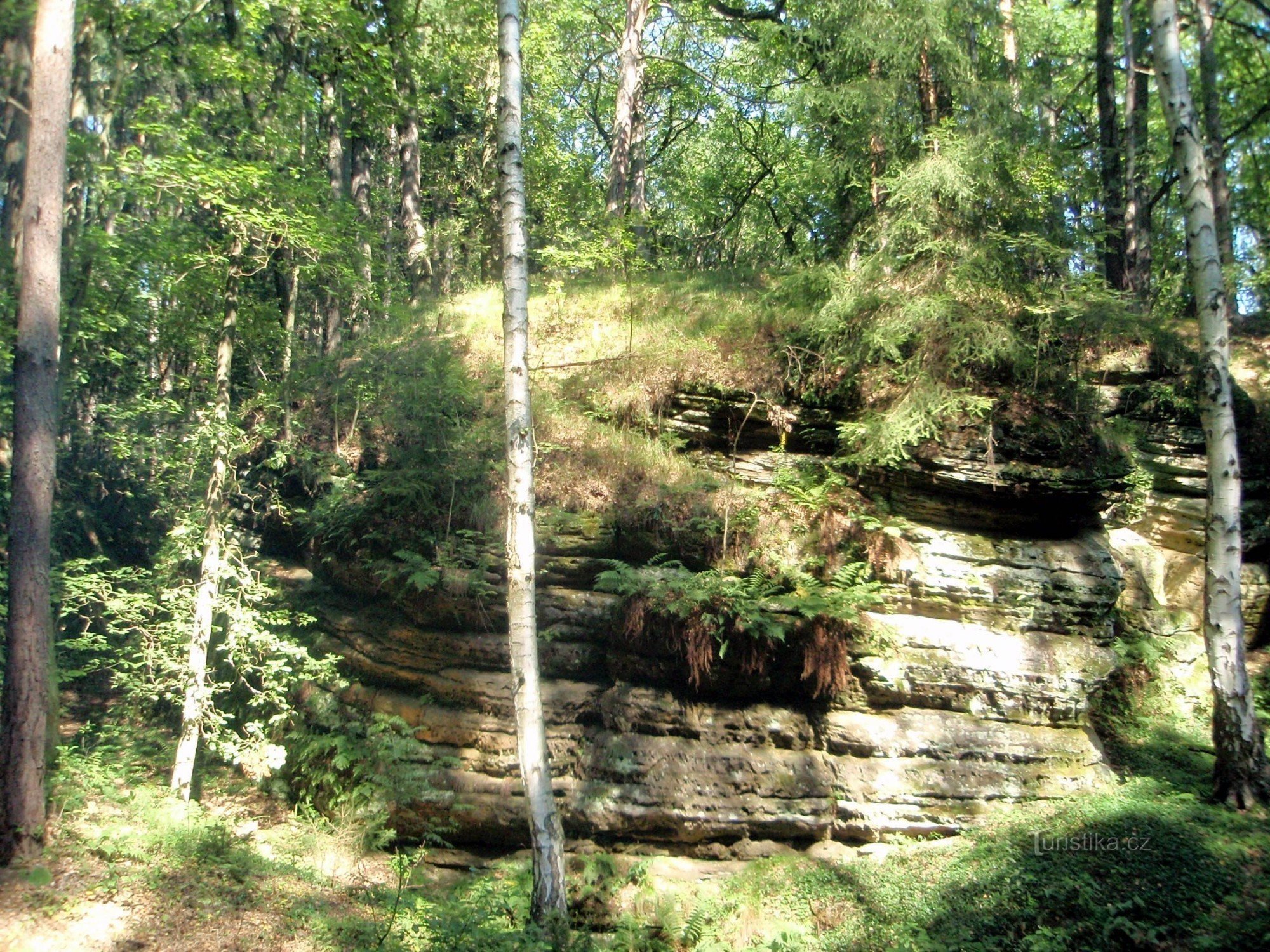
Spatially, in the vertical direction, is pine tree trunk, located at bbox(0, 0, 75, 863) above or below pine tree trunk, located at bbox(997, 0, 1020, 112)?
below

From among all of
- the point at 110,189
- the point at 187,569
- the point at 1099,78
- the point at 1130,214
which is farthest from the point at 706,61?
the point at 187,569

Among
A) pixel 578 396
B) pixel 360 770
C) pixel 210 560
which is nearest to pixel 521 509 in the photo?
pixel 360 770

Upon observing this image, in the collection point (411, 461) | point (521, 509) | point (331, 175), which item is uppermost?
point (331, 175)

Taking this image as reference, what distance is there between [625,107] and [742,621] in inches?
463

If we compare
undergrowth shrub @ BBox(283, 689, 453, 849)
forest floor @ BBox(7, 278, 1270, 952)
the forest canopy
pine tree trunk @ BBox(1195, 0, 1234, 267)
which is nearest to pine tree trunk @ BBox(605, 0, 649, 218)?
the forest canopy

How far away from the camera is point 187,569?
37.9 feet

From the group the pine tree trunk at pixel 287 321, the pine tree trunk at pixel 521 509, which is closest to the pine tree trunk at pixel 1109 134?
the pine tree trunk at pixel 521 509

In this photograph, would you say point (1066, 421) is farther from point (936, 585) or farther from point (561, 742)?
point (561, 742)

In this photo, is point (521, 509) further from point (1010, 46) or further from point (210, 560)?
point (1010, 46)

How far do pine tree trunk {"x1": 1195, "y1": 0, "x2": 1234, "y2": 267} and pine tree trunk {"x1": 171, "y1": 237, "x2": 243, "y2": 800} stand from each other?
51.5 ft

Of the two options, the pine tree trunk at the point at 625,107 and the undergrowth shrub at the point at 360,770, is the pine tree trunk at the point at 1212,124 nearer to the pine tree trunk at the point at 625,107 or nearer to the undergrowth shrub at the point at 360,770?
the pine tree trunk at the point at 625,107

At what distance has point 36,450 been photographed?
24.5 ft

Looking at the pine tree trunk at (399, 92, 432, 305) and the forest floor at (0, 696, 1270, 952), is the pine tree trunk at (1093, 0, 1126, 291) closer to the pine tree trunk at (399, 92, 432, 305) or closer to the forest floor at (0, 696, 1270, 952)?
the forest floor at (0, 696, 1270, 952)

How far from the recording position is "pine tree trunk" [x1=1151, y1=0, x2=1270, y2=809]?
795 cm
